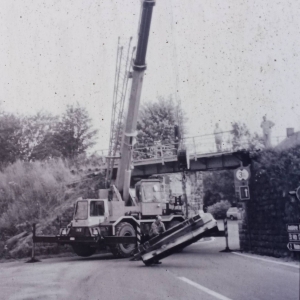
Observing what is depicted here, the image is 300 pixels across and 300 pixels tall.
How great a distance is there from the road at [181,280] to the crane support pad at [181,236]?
0.82 ft

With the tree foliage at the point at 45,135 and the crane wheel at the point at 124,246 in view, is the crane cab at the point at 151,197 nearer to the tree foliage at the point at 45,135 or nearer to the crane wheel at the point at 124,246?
the crane wheel at the point at 124,246

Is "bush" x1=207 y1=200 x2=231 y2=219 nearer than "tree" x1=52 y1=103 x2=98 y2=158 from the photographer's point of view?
Yes

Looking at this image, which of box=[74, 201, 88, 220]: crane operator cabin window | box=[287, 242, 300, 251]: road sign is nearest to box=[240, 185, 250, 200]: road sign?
box=[287, 242, 300, 251]: road sign

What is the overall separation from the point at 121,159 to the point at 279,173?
851 centimetres

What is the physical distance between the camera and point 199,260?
7473mm

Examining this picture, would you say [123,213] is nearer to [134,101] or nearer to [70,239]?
[70,239]

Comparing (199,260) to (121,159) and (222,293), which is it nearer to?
(222,293)

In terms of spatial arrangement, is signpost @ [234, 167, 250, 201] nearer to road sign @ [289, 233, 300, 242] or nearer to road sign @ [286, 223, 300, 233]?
road sign @ [286, 223, 300, 233]

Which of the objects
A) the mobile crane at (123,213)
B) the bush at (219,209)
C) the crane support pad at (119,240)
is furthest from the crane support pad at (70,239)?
the bush at (219,209)

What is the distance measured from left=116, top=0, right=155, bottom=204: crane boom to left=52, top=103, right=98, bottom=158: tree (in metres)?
1.05

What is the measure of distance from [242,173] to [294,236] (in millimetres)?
1169

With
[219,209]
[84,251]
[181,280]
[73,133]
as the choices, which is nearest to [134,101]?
[73,133]

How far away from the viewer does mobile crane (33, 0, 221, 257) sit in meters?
12.4

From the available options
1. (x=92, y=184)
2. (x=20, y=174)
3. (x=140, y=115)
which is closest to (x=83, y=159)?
(x=92, y=184)
